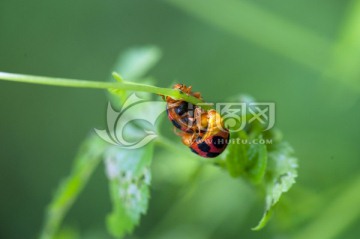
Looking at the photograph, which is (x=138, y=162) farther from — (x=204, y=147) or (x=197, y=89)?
(x=197, y=89)

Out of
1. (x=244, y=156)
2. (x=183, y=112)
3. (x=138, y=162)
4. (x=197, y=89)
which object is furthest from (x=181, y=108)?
(x=197, y=89)

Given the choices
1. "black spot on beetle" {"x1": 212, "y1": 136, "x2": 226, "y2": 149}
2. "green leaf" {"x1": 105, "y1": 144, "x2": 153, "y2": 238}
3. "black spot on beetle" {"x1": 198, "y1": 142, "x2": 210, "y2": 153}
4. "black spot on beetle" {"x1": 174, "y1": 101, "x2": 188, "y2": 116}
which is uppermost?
"black spot on beetle" {"x1": 174, "y1": 101, "x2": 188, "y2": 116}

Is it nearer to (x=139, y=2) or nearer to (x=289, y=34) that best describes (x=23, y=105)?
(x=139, y=2)

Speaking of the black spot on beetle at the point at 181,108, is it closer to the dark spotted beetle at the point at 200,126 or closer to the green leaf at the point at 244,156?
the dark spotted beetle at the point at 200,126

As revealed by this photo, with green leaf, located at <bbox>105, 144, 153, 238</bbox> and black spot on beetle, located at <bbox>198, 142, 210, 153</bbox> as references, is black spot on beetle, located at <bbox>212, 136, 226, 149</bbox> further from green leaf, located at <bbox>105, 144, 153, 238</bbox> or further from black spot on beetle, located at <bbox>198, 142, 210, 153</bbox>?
green leaf, located at <bbox>105, 144, 153, 238</bbox>

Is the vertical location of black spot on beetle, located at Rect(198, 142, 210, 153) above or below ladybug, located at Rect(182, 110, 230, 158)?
below

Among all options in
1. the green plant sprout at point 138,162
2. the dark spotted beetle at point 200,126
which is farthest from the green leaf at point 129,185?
the dark spotted beetle at point 200,126

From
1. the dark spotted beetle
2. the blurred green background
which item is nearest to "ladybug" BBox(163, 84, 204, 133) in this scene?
the dark spotted beetle

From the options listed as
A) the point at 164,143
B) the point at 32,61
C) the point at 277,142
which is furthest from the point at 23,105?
the point at 277,142
